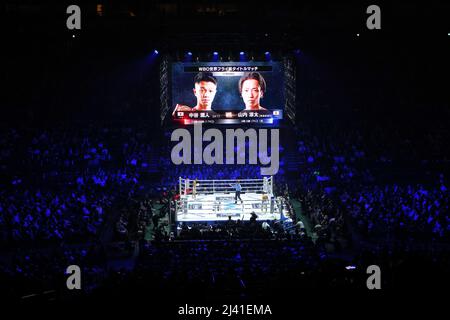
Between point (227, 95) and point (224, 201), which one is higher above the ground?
point (227, 95)

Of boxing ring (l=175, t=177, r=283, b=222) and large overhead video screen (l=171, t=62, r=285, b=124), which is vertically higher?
Result: large overhead video screen (l=171, t=62, r=285, b=124)

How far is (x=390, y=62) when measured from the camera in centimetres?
3569

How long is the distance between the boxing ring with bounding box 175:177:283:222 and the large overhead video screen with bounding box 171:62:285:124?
3.41 meters

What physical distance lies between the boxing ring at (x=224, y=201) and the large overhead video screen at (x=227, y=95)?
3409 mm

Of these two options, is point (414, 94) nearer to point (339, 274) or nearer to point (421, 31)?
point (421, 31)

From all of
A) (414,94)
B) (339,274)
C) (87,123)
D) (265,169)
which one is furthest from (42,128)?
(339,274)

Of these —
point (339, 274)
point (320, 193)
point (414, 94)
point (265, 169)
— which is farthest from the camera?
point (414, 94)

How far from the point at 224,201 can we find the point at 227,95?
6.06 meters

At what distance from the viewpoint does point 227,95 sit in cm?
3158

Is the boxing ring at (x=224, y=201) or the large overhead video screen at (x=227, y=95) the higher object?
→ the large overhead video screen at (x=227, y=95)

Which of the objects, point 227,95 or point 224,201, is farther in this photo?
point 227,95

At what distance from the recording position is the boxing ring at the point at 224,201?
2577 centimetres

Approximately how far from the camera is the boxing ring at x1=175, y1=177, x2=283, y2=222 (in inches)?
1014
